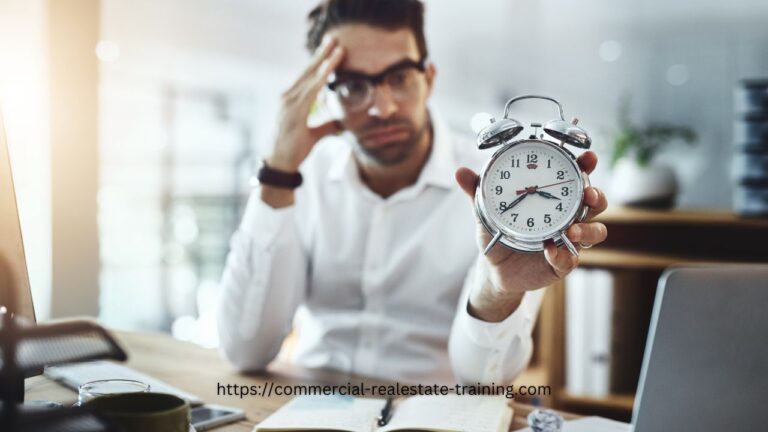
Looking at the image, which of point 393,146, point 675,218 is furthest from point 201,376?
point 675,218

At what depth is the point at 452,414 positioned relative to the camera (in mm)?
1157

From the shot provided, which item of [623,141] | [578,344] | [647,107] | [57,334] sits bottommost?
[578,344]

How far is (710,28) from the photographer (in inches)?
151

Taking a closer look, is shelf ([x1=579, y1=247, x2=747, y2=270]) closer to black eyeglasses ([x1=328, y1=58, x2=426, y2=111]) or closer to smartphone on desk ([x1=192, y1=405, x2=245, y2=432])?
black eyeglasses ([x1=328, y1=58, x2=426, y2=111])

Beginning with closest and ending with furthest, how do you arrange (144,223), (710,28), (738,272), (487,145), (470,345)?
(738,272)
(487,145)
(470,345)
(710,28)
(144,223)

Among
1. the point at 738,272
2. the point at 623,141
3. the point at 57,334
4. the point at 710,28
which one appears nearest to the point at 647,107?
the point at 710,28

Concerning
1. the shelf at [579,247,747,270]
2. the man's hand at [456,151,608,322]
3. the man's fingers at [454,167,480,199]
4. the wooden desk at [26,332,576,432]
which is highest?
the man's fingers at [454,167,480,199]

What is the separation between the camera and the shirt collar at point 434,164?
186 centimetres

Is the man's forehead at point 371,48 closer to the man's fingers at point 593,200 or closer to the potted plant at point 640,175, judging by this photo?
the man's fingers at point 593,200

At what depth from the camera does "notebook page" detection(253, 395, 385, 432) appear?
111 cm

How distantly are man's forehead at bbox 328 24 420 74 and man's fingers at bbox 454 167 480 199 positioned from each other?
701mm

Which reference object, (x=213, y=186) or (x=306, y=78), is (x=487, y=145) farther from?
(x=213, y=186)

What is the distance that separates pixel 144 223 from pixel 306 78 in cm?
368

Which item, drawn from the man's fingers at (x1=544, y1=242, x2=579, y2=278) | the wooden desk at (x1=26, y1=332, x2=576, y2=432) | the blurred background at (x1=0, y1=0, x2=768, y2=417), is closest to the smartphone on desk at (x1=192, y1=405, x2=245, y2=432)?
the wooden desk at (x1=26, y1=332, x2=576, y2=432)
